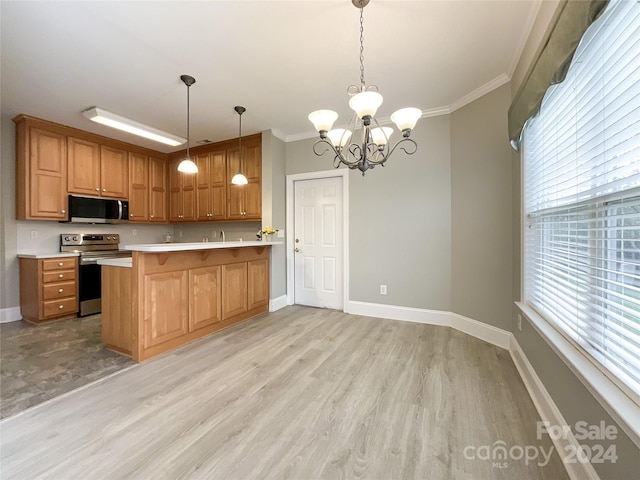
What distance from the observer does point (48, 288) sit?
11.2 feet

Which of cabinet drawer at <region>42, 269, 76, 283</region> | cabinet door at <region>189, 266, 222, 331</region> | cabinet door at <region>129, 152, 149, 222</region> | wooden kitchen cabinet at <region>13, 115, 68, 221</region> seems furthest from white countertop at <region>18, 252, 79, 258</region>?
cabinet door at <region>189, 266, 222, 331</region>

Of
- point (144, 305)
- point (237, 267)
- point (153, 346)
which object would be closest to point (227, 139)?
point (237, 267)

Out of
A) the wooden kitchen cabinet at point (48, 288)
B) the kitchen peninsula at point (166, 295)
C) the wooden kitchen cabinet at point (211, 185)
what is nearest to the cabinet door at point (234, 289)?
the kitchen peninsula at point (166, 295)

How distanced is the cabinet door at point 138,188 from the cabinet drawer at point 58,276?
1.20 metres

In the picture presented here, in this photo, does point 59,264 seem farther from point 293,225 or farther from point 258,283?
point 293,225

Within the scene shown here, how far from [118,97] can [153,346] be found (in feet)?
9.08

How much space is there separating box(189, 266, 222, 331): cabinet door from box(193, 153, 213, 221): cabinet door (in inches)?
74.1

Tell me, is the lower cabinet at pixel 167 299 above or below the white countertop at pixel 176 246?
below

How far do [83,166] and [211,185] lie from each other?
1.77 m

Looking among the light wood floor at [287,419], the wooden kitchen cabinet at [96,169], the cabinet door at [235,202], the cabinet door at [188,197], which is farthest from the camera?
the cabinet door at [188,197]

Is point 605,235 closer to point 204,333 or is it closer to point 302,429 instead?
point 302,429

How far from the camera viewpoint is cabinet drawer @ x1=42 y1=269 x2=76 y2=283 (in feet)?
11.2

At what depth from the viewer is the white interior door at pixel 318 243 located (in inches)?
155

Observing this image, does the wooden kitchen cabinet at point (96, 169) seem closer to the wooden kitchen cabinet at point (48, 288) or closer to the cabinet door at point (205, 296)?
the wooden kitchen cabinet at point (48, 288)
